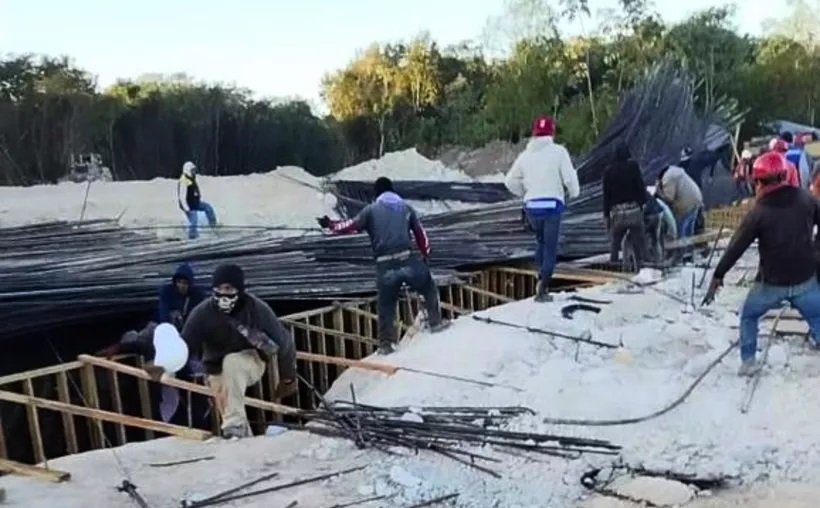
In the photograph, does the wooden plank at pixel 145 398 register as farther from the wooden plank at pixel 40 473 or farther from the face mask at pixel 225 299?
the wooden plank at pixel 40 473

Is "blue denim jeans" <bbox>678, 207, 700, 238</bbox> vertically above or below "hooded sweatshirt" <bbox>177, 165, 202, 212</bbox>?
below

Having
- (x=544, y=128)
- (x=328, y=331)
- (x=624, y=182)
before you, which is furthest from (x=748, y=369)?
(x=328, y=331)

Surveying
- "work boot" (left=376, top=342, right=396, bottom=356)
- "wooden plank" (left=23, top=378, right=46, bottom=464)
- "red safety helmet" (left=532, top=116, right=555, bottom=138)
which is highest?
"red safety helmet" (left=532, top=116, right=555, bottom=138)

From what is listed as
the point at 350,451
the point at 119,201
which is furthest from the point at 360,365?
the point at 119,201

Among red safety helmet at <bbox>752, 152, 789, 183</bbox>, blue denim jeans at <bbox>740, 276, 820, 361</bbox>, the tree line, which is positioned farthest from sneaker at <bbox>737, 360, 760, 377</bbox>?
the tree line

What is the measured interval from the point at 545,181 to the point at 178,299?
3057 mm

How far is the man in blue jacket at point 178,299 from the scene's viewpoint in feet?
22.3

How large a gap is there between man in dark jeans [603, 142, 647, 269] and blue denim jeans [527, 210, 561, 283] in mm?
1568

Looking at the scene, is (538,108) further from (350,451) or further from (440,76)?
(350,451)

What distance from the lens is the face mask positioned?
207 inches

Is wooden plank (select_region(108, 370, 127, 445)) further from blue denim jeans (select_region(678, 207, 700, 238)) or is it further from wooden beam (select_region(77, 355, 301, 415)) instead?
blue denim jeans (select_region(678, 207, 700, 238))

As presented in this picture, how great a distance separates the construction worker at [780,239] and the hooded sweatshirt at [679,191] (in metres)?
4.27

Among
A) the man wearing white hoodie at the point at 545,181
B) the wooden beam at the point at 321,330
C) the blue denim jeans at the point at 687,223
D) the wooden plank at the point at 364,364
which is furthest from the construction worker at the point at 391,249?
the blue denim jeans at the point at 687,223

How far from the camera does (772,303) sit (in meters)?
5.30
